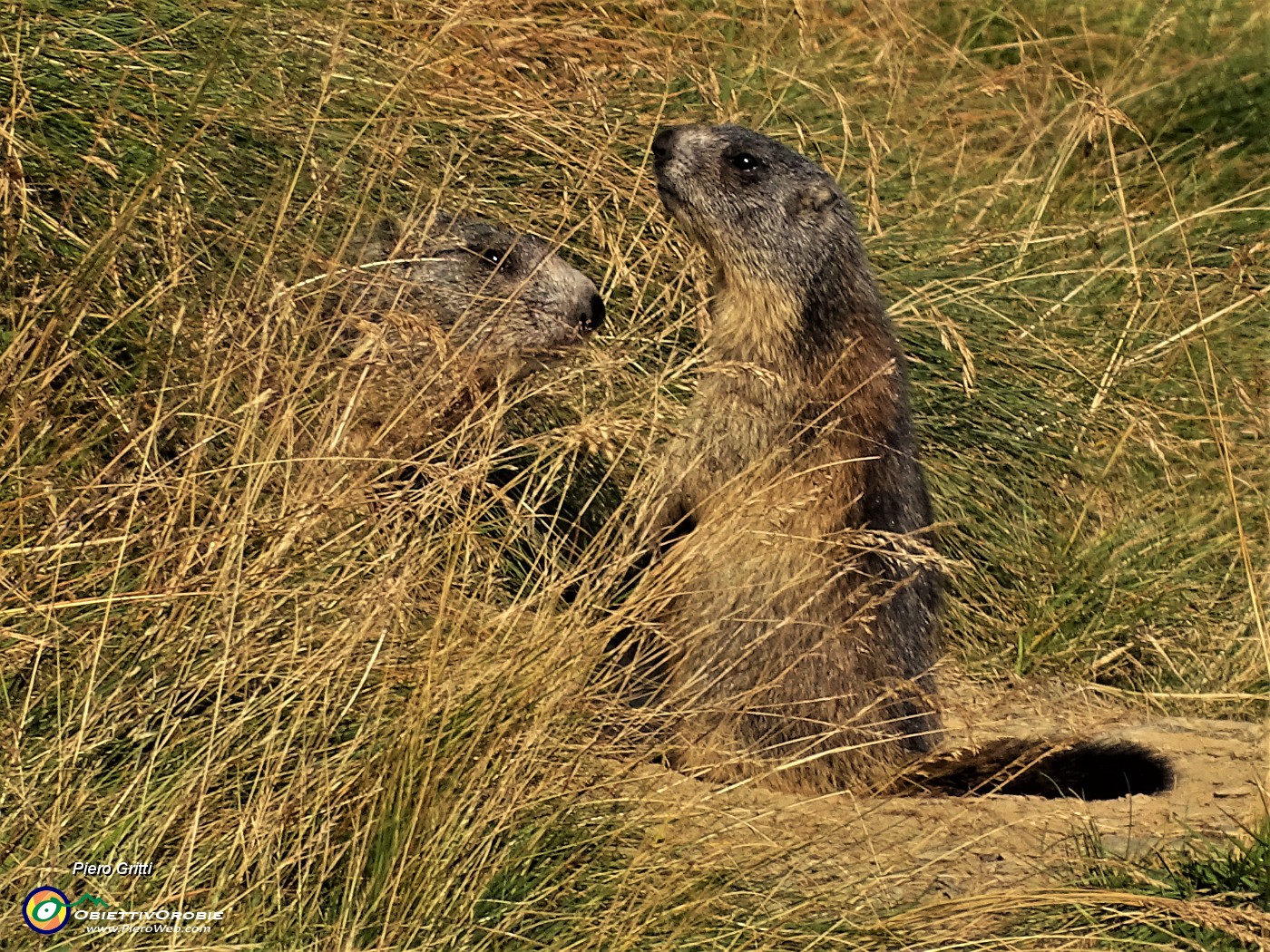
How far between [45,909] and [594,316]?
2.73 meters

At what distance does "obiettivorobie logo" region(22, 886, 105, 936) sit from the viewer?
2721mm

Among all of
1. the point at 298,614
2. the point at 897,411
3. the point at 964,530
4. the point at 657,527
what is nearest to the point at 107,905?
the point at 298,614

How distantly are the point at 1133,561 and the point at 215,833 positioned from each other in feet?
12.1

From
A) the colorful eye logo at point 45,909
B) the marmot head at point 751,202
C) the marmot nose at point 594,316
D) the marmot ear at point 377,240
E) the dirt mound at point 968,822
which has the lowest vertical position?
the dirt mound at point 968,822

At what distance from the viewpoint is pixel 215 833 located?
9.45 ft

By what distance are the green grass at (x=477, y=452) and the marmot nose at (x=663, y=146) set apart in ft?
0.77

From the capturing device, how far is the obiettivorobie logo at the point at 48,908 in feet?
8.93

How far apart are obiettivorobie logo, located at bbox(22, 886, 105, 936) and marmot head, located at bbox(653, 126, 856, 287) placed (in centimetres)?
282

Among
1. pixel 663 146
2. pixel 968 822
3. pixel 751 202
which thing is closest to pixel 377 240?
pixel 663 146

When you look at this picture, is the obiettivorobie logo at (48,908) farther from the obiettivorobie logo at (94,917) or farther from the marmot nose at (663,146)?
the marmot nose at (663,146)

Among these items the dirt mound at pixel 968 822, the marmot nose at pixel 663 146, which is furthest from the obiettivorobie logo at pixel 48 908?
the marmot nose at pixel 663 146

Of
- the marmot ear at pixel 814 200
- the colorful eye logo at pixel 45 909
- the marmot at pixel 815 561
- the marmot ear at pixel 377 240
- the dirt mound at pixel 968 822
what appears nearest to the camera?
the colorful eye logo at pixel 45 909

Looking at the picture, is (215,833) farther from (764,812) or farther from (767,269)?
(767,269)

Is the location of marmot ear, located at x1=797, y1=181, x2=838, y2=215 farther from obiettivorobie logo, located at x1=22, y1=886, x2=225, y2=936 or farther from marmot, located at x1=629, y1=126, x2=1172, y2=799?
obiettivorobie logo, located at x1=22, y1=886, x2=225, y2=936
